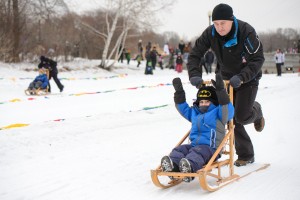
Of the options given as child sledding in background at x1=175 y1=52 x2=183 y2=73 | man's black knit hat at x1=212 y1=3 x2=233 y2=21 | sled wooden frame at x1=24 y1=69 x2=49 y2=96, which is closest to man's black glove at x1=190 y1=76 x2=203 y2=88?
man's black knit hat at x1=212 y1=3 x2=233 y2=21

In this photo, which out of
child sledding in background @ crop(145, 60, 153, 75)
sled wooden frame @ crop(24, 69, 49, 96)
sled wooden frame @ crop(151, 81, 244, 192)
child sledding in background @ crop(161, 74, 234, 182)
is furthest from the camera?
child sledding in background @ crop(145, 60, 153, 75)

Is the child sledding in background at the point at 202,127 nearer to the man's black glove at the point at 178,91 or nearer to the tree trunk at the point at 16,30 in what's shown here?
the man's black glove at the point at 178,91

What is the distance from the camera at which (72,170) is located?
224 inches

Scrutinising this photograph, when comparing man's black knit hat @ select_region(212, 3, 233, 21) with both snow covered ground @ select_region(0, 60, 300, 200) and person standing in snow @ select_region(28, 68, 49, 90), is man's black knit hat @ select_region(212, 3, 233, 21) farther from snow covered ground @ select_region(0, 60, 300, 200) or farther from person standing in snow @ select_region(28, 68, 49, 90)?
person standing in snow @ select_region(28, 68, 49, 90)

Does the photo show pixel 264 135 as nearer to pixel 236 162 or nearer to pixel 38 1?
pixel 236 162

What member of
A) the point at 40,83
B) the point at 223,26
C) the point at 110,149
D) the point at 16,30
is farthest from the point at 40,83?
the point at 223,26

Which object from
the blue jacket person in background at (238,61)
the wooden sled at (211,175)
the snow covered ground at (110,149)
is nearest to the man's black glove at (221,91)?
the blue jacket person in background at (238,61)

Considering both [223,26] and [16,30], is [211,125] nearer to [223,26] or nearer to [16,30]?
[223,26]

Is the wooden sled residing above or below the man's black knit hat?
below

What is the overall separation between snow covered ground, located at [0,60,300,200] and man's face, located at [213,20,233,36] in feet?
5.88

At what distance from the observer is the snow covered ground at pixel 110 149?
4.67 m

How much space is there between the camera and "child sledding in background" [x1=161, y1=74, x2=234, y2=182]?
176 inches

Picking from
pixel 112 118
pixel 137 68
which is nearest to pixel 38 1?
pixel 137 68

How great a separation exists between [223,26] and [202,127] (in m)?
1.24
